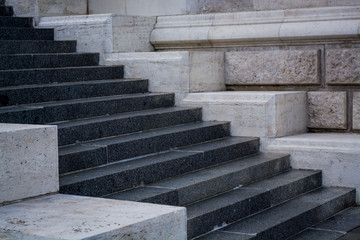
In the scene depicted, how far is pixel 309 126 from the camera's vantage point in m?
7.97

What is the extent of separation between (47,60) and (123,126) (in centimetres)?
144

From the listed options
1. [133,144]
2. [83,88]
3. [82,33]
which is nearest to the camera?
[133,144]

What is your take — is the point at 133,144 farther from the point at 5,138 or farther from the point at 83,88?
the point at 5,138

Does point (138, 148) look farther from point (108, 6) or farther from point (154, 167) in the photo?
point (108, 6)

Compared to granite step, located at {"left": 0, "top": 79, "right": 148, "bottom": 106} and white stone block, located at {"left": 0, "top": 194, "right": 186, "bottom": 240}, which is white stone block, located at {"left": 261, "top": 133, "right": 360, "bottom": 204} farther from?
white stone block, located at {"left": 0, "top": 194, "right": 186, "bottom": 240}

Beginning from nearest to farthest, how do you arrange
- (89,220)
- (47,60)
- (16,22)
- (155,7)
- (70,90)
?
(89,220), (70,90), (47,60), (16,22), (155,7)

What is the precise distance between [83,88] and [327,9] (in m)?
2.68

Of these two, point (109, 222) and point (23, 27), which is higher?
point (23, 27)

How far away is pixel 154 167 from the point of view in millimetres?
5938

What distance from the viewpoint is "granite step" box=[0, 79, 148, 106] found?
657 centimetres

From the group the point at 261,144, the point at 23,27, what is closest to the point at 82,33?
the point at 23,27

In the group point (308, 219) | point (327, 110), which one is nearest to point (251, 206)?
point (308, 219)

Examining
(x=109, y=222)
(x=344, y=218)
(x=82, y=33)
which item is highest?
(x=82, y=33)

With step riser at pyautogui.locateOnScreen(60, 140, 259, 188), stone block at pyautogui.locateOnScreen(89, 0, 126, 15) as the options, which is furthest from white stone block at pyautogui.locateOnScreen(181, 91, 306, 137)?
stone block at pyautogui.locateOnScreen(89, 0, 126, 15)
